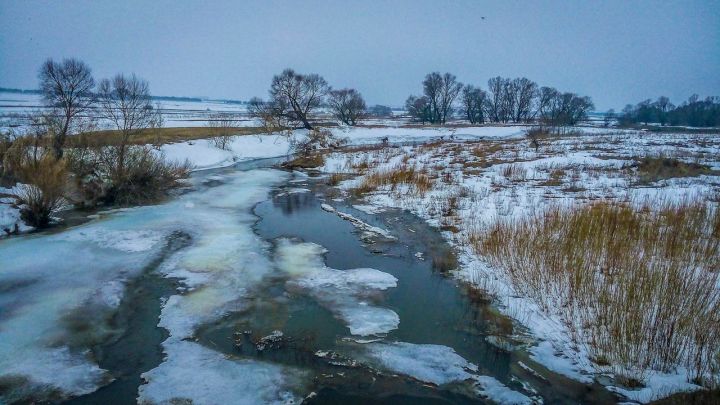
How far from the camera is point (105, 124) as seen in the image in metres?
13.6

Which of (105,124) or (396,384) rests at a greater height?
(105,124)

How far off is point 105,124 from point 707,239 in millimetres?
16693

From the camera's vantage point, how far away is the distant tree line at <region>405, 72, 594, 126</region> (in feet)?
233

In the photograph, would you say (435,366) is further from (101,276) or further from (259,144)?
(259,144)

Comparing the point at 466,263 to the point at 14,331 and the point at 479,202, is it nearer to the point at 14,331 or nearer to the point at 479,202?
the point at 479,202

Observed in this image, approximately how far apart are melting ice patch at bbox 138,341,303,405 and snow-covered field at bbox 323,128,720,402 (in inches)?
115

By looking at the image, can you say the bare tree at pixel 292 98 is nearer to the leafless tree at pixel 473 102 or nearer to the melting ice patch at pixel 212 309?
the melting ice patch at pixel 212 309

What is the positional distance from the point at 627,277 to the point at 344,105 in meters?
54.6

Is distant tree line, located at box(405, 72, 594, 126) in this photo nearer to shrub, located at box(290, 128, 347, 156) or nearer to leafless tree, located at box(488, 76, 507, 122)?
leafless tree, located at box(488, 76, 507, 122)

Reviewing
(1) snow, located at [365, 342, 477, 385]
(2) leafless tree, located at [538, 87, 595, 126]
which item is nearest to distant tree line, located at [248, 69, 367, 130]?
(1) snow, located at [365, 342, 477, 385]

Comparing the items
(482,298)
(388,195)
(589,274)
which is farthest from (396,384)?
(388,195)

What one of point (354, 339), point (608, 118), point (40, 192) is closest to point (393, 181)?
point (354, 339)

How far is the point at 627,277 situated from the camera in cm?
520

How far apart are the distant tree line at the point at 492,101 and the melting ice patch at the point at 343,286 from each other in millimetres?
67397
